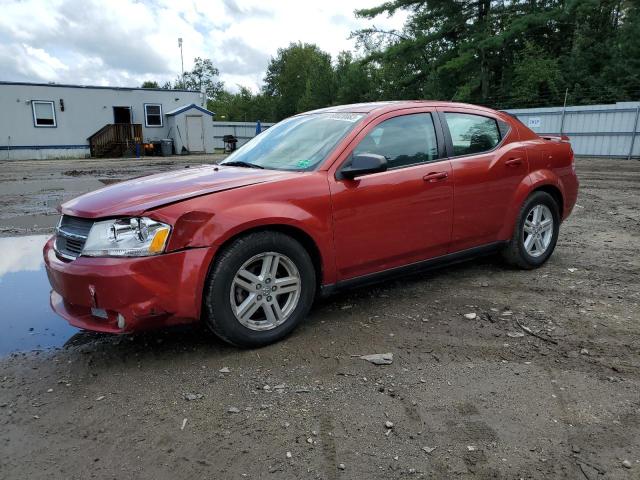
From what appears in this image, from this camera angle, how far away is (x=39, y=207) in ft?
30.5

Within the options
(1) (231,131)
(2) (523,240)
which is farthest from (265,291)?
(1) (231,131)

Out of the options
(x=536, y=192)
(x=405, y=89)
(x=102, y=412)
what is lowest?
(x=102, y=412)

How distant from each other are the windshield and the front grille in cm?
141

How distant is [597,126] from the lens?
20.0m

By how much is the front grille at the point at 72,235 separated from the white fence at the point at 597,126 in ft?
68.5

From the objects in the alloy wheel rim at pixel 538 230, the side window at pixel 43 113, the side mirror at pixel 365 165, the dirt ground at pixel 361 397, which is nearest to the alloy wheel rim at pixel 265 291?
the dirt ground at pixel 361 397

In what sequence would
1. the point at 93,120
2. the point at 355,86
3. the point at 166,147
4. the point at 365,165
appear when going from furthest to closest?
the point at 355,86 → the point at 166,147 → the point at 93,120 → the point at 365,165

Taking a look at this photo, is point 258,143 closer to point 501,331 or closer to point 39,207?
point 501,331

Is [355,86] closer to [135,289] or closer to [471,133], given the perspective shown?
[471,133]

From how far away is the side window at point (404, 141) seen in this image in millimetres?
3893

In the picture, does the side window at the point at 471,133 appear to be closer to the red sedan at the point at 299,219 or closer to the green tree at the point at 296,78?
the red sedan at the point at 299,219

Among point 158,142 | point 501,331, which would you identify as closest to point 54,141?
point 158,142

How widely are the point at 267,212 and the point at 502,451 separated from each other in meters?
1.91

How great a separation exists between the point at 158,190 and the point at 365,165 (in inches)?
56.1
